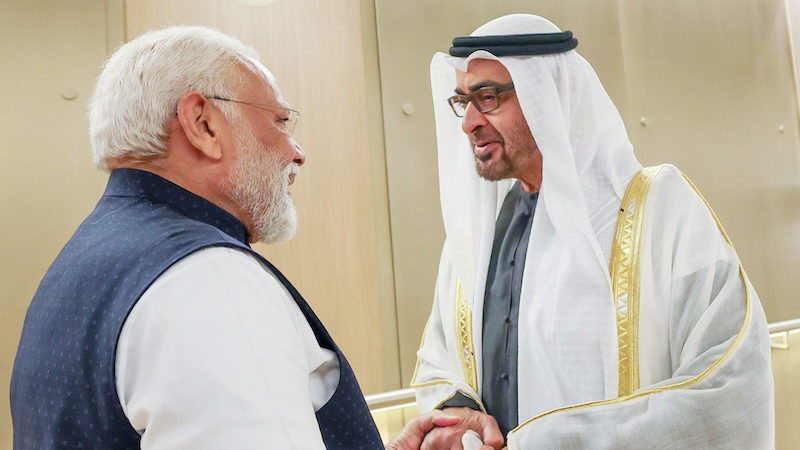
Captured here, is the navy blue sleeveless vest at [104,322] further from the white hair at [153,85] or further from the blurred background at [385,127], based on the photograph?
the blurred background at [385,127]

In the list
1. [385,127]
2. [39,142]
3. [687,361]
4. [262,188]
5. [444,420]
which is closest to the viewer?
[262,188]

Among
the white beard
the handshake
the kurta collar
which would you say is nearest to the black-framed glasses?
the white beard

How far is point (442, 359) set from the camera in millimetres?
1994

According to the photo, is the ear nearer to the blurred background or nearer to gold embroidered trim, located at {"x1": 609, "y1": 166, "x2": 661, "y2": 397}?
gold embroidered trim, located at {"x1": 609, "y1": 166, "x2": 661, "y2": 397}

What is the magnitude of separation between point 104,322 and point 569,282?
44.9 inches

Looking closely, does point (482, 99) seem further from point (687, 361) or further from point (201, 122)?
point (201, 122)

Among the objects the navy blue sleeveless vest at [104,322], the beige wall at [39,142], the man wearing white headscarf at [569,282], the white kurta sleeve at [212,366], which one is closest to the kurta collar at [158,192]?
the navy blue sleeveless vest at [104,322]

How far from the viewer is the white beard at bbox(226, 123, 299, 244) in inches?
46.8

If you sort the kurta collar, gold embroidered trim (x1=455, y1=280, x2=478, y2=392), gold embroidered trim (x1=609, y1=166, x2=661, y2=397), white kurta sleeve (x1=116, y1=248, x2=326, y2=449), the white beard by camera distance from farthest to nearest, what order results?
gold embroidered trim (x1=455, y1=280, x2=478, y2=392) < gold embroidered trim (x1=609, y1=166, x2=661, y2=397) < the white beard < the kurta collar < white kurta sleeve (x1=116, y1=248, x2=326, y2=449)

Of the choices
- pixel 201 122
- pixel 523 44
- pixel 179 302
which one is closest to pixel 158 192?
pixel 201 122

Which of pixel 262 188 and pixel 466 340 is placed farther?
pixel 466 340

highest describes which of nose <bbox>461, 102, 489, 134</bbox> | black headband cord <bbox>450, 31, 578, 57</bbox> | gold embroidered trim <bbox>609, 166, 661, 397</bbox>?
black headband cord <bbox>450, 31, 578, 57</bbox>

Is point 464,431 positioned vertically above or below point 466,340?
below

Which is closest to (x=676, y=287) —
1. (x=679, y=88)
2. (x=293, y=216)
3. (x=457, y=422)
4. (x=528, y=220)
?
(x=528, y=220)
